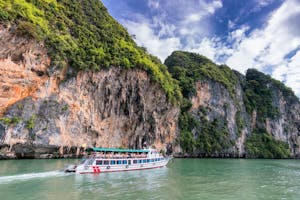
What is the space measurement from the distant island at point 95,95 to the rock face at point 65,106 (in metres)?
0.12

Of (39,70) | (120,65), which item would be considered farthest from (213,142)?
(39,70)

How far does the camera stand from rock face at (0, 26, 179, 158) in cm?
2844

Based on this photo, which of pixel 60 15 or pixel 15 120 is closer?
pixel 15 120

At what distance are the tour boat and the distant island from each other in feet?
33.3

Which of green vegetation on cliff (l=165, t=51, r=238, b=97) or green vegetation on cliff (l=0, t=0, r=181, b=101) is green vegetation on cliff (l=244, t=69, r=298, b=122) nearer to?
green vegetation on cliff (l=165, t=51, r=238, b=97)

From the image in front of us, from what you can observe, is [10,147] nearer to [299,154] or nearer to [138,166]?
[138,166]

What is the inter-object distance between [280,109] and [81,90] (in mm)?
78946

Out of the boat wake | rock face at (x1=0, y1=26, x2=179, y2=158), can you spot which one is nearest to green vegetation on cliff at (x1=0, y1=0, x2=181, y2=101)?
rock face at (x1=0, y1=26, x2=179, y2=158)

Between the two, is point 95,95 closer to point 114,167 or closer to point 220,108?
point 114,167

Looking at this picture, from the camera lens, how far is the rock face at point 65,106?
93.3ft

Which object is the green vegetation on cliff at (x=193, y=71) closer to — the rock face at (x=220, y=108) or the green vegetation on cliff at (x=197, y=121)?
the green vegetation on cliff at (x=197, y=121)

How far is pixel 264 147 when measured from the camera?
2864 inches

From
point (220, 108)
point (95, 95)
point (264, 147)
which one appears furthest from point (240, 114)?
point (95, 95)

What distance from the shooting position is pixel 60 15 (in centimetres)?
3866
